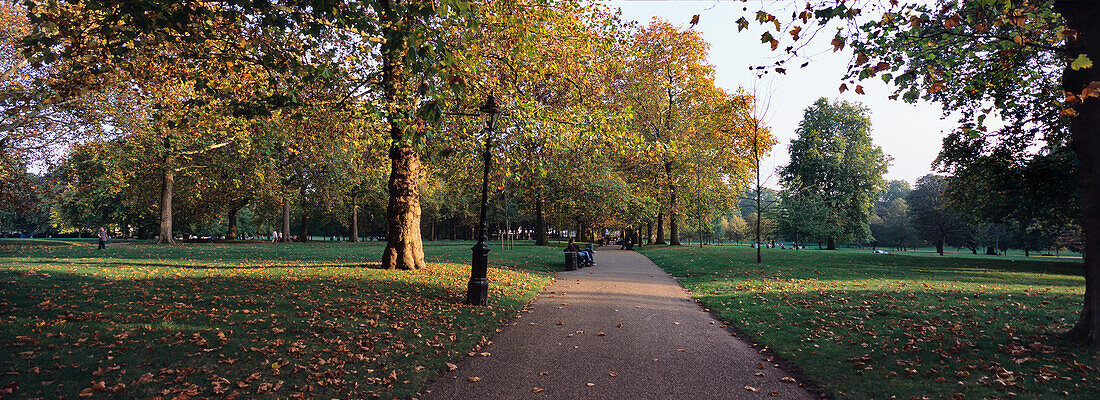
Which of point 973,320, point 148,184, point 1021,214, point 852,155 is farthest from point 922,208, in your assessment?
point 148,184

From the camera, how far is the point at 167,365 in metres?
4.67

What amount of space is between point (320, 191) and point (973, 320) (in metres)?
36.8

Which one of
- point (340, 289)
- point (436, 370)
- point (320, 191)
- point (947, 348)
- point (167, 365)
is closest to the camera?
point (167, 365)

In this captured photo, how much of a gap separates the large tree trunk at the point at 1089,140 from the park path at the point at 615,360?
14.1 ft

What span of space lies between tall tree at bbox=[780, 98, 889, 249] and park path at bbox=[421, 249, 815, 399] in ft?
119

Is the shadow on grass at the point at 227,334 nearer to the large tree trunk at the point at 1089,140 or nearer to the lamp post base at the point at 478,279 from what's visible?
the lamp post base at the point at 478,279

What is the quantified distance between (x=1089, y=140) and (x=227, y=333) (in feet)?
38.1

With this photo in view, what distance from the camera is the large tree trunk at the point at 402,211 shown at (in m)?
12.7

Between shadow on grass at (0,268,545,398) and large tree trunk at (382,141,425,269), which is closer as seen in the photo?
shadow on grass at (0,268,545,398)

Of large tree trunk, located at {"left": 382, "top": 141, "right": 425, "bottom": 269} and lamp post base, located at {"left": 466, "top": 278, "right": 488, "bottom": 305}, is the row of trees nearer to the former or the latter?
large tree trunk, located at {"left": 382, "top": 141, "right": 425, "bottom": 269}

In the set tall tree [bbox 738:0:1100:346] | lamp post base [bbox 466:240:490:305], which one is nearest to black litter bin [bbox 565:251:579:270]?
lamp post base [bbox 466:240:490:305]

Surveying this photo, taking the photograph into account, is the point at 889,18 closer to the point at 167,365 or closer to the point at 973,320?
the point at 973,320

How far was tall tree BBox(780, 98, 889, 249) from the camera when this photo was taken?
126ft

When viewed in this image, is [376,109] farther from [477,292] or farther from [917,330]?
[917,330]
